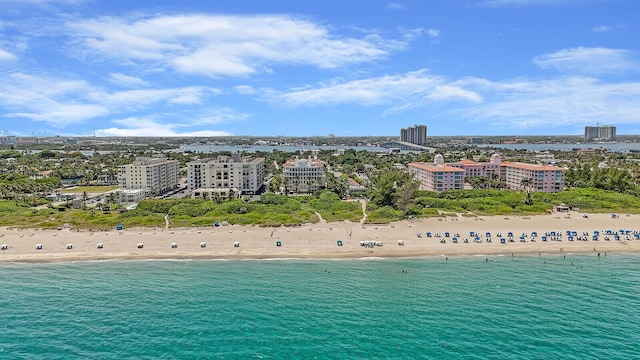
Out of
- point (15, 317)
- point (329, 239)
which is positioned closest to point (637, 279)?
point (329, 239)

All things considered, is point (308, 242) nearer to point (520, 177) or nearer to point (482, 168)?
point (520, 177)

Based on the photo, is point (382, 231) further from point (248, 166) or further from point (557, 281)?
point (248, 166)

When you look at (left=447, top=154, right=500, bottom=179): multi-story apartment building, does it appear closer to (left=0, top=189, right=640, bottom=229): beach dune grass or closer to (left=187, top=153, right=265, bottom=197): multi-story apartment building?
(left=0, top=189, right=640, bottom=229): beach dune grass

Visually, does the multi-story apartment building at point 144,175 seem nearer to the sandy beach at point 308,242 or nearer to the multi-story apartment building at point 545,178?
the sandy beach at point 308,242

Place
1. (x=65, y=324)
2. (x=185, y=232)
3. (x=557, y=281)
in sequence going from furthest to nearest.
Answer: (x=185, y=232), (x=557, y=281), (x=65, y=324)

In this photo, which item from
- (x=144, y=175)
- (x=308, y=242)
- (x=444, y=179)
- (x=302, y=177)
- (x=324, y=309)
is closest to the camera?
(x=324, y=309)

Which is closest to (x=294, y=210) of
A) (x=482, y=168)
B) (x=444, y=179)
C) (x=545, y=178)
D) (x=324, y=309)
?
(x=324, y=309)
